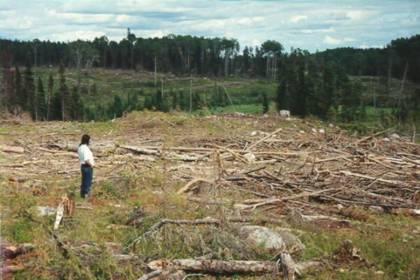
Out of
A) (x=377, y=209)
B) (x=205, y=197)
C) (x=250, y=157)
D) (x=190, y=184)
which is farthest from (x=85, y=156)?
(x=377, y=209)

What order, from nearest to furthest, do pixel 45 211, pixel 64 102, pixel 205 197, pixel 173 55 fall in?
pixel 45 211 < pixel 205 197 < pixel 64 102 < pixel 173 55

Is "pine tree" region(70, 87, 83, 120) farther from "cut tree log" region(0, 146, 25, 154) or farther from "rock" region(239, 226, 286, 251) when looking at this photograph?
"rock" region(239, 226, 286, 251)

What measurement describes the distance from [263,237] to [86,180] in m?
3.44

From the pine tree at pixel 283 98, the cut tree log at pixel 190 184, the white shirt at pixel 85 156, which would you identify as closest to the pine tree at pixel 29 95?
the pine tree at pixel 283 98

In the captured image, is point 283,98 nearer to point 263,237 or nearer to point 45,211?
point 45,211

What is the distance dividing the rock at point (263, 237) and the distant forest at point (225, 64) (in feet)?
135

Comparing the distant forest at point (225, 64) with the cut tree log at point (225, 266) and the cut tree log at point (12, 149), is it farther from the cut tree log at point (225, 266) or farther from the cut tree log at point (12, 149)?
the cut tree log at point (225, 266)

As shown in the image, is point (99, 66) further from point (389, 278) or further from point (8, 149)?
point (389, 278)

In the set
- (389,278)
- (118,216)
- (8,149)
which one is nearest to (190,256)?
(118,216)

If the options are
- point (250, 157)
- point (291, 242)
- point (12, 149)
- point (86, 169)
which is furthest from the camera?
point (12, 149)

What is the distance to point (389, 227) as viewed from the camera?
29.3 feet

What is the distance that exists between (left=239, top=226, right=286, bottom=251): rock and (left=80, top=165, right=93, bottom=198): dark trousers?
2996mm

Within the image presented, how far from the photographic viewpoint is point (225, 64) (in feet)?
306

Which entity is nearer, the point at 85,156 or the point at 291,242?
the point at 291,242
